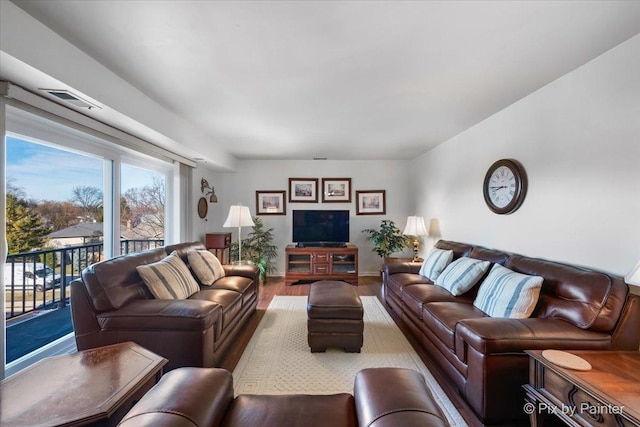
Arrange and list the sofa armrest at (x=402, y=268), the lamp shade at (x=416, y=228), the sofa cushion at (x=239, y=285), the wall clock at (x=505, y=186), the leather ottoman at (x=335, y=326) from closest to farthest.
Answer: the leather ottoman at (x=335, y=326), the wall clock at (x=505, y=186), the sofa cushion at (x=239, y=285), the sofa armrest at (x=402, y=268), the lamp shade at (x=416, y=228)

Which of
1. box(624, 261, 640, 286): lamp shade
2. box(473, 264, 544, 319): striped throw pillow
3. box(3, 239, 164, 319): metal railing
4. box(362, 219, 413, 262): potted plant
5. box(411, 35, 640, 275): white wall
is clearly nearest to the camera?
box(624, 261, 640, 286): lamp shade

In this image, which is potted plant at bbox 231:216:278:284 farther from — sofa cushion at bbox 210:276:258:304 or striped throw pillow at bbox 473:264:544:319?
striped throw pillow at bbox 473:264:544:319

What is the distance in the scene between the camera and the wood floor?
182cm

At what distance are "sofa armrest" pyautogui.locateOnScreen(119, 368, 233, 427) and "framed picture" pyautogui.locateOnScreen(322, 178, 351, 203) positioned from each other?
4.42 metres

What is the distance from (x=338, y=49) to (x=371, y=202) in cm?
394

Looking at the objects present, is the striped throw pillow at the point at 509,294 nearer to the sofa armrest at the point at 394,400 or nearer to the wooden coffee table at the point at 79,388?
the sofa armrest at the point at 394,400

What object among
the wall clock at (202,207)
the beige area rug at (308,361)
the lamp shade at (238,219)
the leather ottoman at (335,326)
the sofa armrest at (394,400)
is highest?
the wall clock at (202,207)

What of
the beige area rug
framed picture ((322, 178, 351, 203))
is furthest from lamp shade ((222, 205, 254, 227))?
framed picture ((322, 178, 351, 203))

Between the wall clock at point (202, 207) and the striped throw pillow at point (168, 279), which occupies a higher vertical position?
the wall clock at point (202, 207)

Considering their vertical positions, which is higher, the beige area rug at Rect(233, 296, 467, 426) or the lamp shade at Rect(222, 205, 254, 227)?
the lamp shade at Rect(222, 205, 254, 227)

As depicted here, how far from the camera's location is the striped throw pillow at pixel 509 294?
75.8 inches

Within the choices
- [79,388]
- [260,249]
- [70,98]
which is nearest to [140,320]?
[79,388]

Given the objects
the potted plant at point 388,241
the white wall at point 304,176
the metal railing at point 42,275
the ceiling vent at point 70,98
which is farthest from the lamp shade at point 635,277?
the white wall at point 304,176

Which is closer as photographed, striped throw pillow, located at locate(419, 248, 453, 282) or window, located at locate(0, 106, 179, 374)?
window, located at locate(0, 106, 179, 374)
